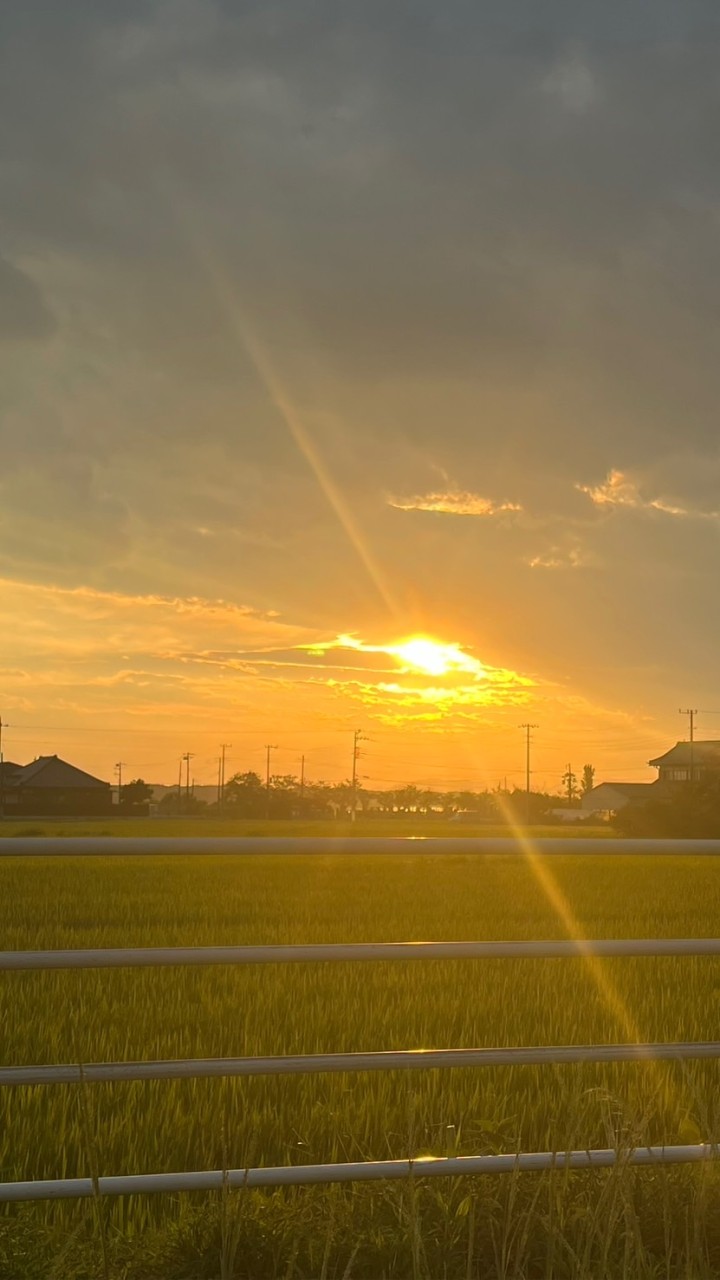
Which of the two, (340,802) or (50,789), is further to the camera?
(340,802)

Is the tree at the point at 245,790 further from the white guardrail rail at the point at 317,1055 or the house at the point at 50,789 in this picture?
the white guardrail rail at the point at 317,1055

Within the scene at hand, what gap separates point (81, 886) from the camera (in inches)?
856

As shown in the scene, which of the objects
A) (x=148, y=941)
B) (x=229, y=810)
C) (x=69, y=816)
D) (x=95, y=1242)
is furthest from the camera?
(x=229, y=810)

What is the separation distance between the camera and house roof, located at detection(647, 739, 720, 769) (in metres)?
106

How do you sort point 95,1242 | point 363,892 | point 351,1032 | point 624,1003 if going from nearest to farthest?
point 95,1242 < point 351,1032 < point 624,1003 < point 363,892

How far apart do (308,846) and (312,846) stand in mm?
41

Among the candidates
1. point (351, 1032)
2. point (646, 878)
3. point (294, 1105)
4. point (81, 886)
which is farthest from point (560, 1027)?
point (646, 878)

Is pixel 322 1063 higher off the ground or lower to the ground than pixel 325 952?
lower

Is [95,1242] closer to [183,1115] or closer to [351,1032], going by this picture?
[183,1115]

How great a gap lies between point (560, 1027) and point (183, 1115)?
130 inches

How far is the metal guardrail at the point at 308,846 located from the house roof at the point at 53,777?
339ft

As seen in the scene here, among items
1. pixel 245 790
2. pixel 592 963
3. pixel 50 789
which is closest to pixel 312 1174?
pixel 592 963

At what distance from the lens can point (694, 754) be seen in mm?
107562

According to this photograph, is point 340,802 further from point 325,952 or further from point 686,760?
point 325,952
